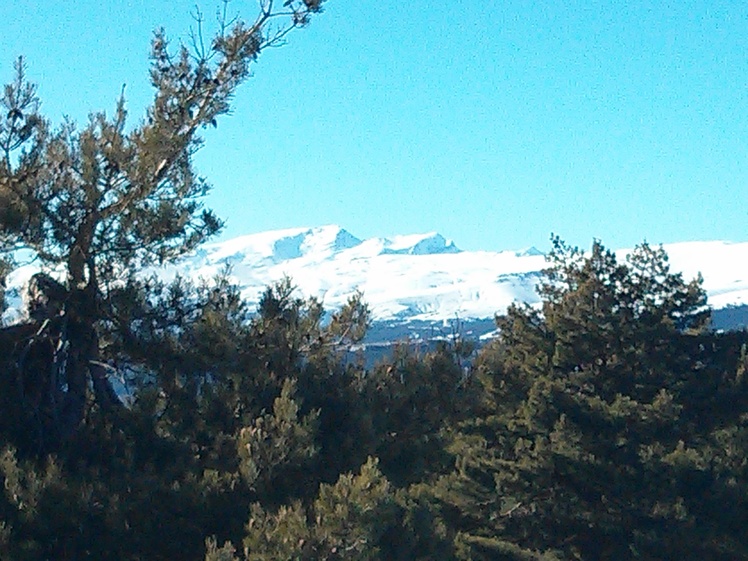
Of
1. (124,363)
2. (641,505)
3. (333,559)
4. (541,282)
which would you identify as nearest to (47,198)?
(124,363)

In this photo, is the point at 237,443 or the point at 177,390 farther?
the point at 177,390

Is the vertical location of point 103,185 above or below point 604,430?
above

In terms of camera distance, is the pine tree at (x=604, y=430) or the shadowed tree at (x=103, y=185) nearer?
the shadowed tree at (x=103, y=185)

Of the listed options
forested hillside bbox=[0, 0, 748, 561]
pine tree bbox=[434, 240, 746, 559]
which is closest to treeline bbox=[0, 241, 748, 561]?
forested hillside bbox=[0, 0, 748, 561]

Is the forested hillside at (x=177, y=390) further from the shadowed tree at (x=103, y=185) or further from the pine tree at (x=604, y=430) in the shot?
the pine tree at (x=604, y=430)

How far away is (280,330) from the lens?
6543mm

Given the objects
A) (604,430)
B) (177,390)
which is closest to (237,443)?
(177,390)

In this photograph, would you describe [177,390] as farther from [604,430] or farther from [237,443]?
[604,430]

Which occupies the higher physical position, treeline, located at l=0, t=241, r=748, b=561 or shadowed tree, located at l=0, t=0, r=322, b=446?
shadowed tree, located at l=0, t=0, r=322, b=446

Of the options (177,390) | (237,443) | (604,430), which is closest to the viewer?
(237,443)

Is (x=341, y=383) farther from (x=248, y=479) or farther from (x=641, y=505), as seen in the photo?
(x=641, y=505)

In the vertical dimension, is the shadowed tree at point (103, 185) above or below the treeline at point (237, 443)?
above

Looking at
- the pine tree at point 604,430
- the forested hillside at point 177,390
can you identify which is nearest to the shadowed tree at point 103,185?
the forested hillside at point 177,390

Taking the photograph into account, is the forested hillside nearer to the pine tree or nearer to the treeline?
the treeline
